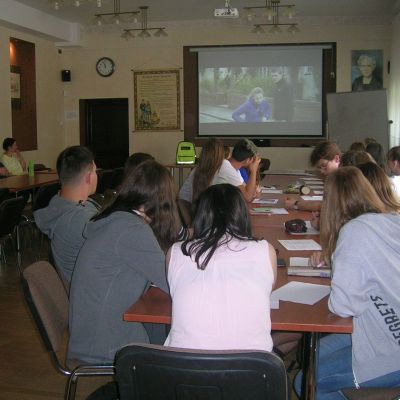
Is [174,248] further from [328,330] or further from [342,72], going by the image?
[342,72]

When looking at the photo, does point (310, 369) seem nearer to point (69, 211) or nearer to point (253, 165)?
point (69, 211)

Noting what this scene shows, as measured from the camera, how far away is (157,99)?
37.1 feet

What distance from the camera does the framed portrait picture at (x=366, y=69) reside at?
34.3ft

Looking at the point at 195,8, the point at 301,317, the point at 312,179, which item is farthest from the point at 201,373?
the point at 195,8

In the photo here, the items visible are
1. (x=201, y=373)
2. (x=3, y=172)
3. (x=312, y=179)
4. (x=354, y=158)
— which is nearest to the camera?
(x=201, y=373)

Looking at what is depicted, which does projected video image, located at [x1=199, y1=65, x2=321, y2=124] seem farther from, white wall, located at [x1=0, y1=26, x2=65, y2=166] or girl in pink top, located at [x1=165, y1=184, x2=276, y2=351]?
girl in pink top, located at [x1=165, y1=184, x2=276, y2=351]

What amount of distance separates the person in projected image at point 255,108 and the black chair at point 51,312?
30.0 ft

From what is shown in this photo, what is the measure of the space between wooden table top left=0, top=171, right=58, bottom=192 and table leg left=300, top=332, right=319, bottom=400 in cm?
475

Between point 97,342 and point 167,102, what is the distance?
960 centimetres

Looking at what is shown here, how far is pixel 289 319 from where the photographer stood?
192cm

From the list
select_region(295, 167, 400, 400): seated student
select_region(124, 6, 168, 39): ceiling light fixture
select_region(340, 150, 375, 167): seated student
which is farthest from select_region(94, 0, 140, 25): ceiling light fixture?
select_region(295, 167, 400, 400): seated student

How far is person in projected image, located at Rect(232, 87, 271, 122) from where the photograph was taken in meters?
11.0

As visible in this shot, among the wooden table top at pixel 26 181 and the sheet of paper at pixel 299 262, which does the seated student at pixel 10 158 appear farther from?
the sheet of paper at pixel 299 262

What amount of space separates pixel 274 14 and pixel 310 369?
27.1ft
